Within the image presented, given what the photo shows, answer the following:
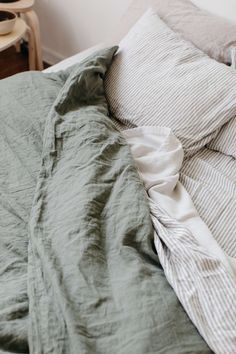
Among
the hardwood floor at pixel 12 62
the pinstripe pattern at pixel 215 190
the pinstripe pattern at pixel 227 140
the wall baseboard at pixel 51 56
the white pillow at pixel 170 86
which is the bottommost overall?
the hardwood floor at pixel 12 62

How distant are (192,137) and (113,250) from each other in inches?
18.3

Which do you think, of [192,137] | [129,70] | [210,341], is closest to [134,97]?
[129,70]

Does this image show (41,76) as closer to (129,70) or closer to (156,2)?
(129,70)

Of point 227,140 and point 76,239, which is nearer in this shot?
point 76,239

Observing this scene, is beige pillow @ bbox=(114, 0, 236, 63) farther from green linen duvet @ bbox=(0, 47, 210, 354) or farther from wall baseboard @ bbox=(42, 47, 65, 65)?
wall baseboard @ bbox=(42, 47, 65, 65)

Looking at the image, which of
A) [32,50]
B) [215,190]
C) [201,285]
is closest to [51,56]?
[32,50]

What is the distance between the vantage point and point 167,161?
105 centimetres

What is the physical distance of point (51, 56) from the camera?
2428 mm

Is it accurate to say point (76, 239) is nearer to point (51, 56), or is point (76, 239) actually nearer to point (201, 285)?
point (201, 285)

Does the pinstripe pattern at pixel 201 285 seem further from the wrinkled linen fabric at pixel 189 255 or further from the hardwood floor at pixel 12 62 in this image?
the hardwood floor at pixel 12 62

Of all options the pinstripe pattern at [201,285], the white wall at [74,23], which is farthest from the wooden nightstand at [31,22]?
the pinstripe pattern at [201,285]

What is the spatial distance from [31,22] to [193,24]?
0.92m

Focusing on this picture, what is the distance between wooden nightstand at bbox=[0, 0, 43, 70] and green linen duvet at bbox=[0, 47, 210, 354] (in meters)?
0.85

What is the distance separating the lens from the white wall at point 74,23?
1975 millimetres
